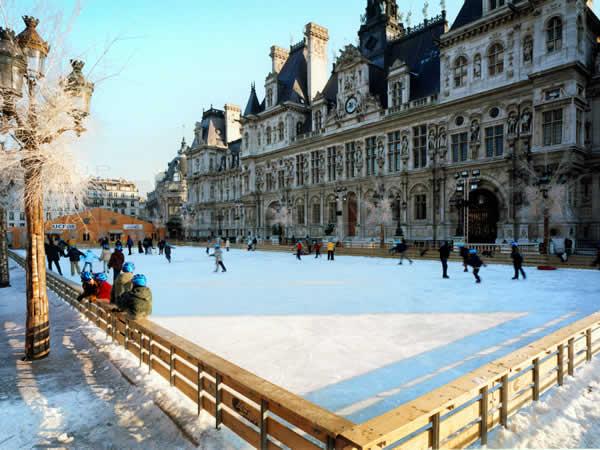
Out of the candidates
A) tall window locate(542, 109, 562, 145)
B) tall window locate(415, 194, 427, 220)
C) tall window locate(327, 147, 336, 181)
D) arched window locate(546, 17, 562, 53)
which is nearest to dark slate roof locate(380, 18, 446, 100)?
tall window locate(327, 147, 336, 181)

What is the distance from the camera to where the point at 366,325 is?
7.05m

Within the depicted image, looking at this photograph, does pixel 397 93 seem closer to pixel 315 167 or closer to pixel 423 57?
pixel 423 57

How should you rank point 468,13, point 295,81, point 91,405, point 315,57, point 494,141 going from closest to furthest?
point 91,405 → point 494,141 → point 468,13 → point 295,81 → point 315,57

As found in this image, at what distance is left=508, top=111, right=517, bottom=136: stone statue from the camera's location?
2412 centimetres

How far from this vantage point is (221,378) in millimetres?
3436

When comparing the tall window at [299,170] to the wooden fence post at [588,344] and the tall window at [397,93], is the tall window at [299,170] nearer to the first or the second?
the tall window at [397,93]

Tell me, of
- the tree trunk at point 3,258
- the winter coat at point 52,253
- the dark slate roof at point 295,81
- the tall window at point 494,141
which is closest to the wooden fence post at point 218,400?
the tree trunk at point 3,258

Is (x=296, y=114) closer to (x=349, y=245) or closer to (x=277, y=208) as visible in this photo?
(x=277, y=208)

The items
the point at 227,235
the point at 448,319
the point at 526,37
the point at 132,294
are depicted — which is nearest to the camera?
the point at 132,294

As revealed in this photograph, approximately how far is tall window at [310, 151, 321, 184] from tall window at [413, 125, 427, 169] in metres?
12.0

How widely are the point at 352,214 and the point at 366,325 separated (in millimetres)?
29294

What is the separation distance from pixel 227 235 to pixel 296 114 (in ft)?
76.0

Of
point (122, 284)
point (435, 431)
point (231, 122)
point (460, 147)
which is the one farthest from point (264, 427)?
point (231, 122)

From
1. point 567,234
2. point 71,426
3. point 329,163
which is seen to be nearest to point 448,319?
point 71,426
